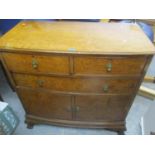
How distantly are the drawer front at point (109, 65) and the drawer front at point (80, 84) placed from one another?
0.23 feet

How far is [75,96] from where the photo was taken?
1.19 metres

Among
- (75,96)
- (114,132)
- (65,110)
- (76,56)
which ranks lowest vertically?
(114,132)

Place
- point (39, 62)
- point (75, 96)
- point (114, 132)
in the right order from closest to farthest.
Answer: point (39, 62) < point (75, 96) < point (114, 132)

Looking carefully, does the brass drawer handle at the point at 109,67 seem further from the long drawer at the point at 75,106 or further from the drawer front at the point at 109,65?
the long drawer at the point at 75,106

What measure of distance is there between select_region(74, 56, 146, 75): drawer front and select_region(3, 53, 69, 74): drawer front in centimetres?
8

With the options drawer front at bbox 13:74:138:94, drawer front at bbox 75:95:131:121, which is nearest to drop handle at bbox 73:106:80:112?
drawer front at bbox 75:95:131:121

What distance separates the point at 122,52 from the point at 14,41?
65cm

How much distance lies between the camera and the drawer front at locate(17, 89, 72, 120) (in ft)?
4.04

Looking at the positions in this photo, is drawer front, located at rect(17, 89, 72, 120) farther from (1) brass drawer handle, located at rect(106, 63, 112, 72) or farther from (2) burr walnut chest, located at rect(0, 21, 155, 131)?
(1) brass drawer handle, located at rect(106, 63, 112, 72)

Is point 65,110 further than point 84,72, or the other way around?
point 65,110

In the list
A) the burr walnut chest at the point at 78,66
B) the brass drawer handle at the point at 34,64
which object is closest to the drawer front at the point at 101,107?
the burr walnut chest at the point at 78,66

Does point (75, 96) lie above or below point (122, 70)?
below

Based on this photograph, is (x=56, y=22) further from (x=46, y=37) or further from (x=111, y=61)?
(x=111, y=61)

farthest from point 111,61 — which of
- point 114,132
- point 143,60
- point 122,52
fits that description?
Result: point 114,132
